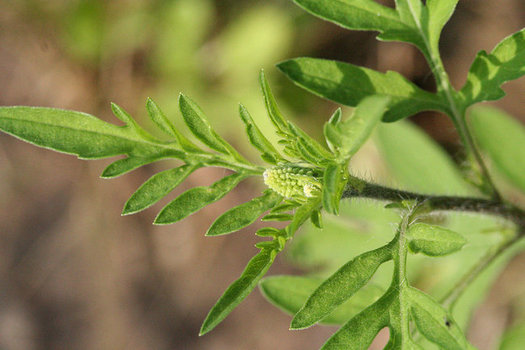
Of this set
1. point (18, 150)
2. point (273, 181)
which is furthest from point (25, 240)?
point (273, 181)

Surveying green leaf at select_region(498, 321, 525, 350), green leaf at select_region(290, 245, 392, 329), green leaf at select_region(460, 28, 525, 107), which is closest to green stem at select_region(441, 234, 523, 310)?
green leaf at select_region(460, 28, 525, 107)

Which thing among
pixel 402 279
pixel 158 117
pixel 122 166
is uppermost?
pixel 158 117

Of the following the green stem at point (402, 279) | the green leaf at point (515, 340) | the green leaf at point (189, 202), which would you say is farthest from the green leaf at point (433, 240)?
the green leaf at point (515, 340)

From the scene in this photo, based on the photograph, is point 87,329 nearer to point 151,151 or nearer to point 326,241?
point 326,241

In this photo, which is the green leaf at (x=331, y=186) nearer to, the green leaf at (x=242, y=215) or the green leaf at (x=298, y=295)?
the green leaf at (x=242, y=215)

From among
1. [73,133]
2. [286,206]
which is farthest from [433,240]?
[73,133]

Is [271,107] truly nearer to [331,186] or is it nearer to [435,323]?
[331,186]

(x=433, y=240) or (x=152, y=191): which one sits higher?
(x=152, y=191)

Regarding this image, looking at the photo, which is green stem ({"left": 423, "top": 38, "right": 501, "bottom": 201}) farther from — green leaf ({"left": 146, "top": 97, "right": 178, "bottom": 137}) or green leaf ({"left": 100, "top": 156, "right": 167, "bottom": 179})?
green leaf ({"left": 100, "top": 156, "right": 167, "bottom": 179})
